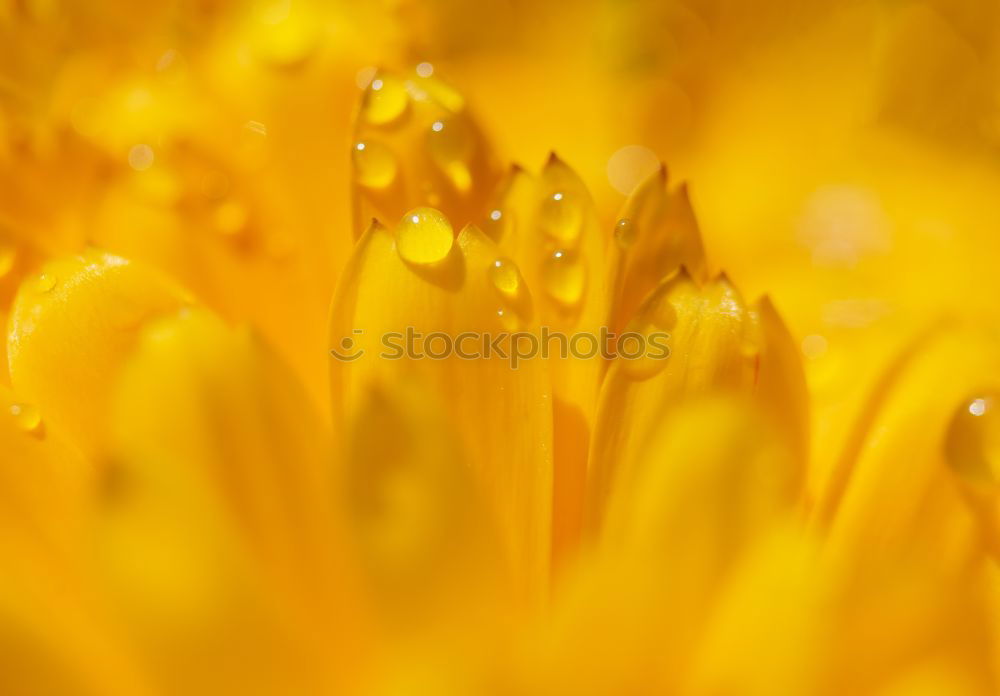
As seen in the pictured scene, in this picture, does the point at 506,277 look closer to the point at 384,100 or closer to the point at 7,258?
the point at 384,100

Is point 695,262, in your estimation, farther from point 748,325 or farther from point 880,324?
point 880,324

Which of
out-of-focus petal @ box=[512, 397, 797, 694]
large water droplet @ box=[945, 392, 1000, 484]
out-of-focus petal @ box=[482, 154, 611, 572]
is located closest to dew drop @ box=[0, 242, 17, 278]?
out-of-focus petal @ box=[482, 154, 611, 572]

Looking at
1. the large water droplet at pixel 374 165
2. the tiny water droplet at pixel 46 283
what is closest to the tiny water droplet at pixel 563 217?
the large water droplet at pixel 374 165

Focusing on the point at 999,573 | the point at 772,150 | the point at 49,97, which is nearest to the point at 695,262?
the point at 999,573

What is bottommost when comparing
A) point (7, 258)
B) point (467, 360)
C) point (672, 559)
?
point (672, 559)

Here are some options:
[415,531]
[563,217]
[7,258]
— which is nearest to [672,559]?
[415,531]

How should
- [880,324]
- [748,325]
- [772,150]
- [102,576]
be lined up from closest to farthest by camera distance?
[102,576] < [748,325] < [880,324] < [772,150]

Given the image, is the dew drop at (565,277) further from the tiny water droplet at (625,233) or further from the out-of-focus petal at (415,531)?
the out-of-focus petal at (415,531)
